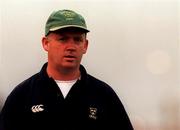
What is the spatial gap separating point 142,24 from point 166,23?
4.8 inches

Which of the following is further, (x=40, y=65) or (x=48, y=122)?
(x=40, y=65)

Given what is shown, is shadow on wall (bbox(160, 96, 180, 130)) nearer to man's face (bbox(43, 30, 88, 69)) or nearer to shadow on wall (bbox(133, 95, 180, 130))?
shadow on wall (bbox(133, 95, 180, 130))

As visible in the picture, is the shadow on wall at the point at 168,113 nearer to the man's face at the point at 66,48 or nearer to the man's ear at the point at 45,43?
the man's face at the point at 66,48

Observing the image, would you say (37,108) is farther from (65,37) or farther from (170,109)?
(170,109)

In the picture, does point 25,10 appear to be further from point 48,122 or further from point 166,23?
point 166,23

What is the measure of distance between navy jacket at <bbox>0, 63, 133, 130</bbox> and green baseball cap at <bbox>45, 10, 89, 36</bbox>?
22cm

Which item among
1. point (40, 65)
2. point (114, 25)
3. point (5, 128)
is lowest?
point (5, 128)

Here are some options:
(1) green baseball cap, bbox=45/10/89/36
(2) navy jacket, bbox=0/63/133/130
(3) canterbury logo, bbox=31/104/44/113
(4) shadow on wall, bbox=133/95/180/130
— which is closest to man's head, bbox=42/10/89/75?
(1) green baseball cap, bbox=45/10/89/36

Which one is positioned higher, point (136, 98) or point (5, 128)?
point (136, 98)

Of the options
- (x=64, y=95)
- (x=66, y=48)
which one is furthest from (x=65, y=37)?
(x=64, y=95)

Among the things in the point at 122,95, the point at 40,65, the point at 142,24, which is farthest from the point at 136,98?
the point at 40,65

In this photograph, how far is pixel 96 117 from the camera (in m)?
1.79

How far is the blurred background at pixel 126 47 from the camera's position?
5.93 feet

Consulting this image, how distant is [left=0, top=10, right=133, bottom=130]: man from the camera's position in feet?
5.62
